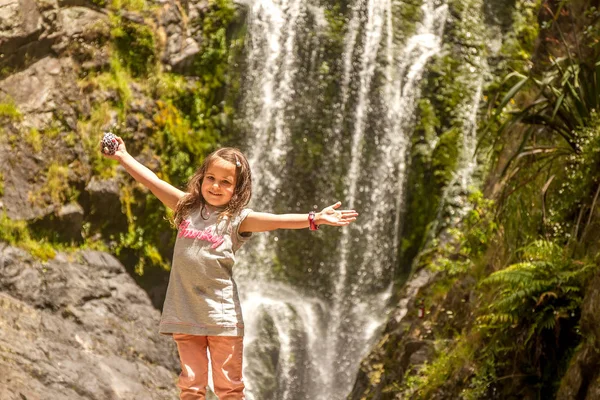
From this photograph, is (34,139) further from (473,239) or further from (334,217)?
(334,217)

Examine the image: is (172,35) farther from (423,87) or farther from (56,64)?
(423,87)

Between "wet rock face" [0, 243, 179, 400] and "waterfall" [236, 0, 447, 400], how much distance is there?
4.94 feet

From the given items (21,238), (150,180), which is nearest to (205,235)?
(150,180)

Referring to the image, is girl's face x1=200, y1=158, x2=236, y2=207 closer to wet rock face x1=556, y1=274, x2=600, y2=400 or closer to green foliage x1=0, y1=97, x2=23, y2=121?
wet rock face x1=556, y1=274, x2=600, y2=400

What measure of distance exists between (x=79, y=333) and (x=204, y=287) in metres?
4.72

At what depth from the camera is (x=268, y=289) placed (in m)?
11.0

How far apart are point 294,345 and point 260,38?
4457 mm

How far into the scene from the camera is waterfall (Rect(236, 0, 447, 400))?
1025 centimetres

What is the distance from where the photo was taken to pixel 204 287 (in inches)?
154

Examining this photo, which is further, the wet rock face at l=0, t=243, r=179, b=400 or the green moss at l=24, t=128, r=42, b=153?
the green moss at l=24, t=128, r=42, b=153

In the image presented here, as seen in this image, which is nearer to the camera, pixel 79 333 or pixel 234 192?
pixel 234 192

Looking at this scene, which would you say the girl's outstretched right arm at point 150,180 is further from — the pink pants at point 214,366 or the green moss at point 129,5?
the green moss at point 129,5

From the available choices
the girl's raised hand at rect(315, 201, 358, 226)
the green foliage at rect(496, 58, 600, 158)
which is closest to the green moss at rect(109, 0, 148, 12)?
the green foliage at rect(496, 58, 600, 158)

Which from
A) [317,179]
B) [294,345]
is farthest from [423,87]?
[294,345]
